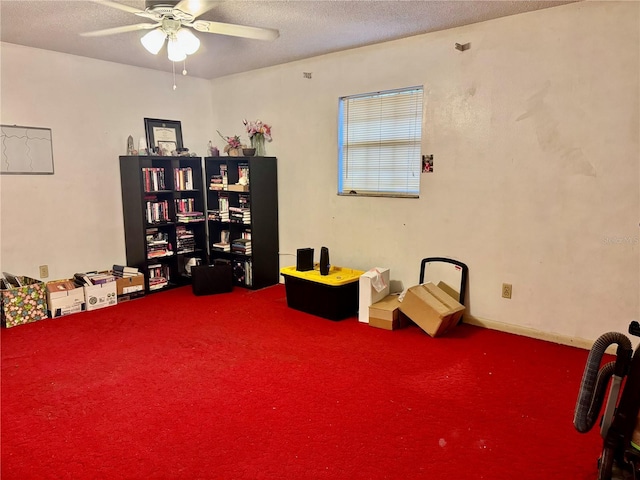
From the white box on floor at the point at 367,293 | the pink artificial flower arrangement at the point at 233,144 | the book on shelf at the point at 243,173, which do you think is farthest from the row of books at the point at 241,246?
the white box on floor at the point at 367,293

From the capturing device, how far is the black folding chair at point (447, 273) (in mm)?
3756

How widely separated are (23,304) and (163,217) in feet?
5.19

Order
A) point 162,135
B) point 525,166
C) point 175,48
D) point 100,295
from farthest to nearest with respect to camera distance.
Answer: point 162,135 → point 100,295 → point 525,166 → point 175,48

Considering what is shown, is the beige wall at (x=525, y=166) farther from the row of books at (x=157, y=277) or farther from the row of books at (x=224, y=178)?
the row of books at (x=157, y=277)

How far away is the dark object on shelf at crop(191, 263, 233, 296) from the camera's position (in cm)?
465

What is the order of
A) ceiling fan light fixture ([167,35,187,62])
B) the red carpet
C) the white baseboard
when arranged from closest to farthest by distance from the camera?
the red carpet < ceiling fan light fixture ([167,35,187,62]) < the white baseboard

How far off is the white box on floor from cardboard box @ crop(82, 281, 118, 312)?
2406 millimetres

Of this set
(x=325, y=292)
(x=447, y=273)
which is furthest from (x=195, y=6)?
(x=447, y=273)

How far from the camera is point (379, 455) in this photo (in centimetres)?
208

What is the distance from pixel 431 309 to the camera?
3439 mm

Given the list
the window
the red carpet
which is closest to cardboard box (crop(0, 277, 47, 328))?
the red carpet

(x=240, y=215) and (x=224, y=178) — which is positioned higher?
(x=224, y=178)

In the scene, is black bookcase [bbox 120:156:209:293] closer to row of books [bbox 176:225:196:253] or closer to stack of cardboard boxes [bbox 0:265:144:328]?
row of books [bbox 176:225:196:253]

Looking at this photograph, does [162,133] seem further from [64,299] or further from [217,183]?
A: [64,299]
